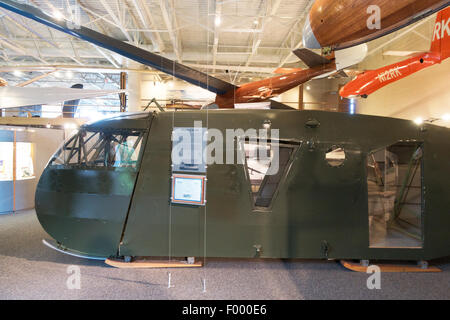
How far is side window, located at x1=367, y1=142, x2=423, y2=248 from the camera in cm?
448

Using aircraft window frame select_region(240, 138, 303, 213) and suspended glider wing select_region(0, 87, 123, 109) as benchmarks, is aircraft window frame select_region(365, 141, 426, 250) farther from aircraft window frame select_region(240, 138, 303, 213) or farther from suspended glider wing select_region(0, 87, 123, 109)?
suspended glider wing select_region(0, 87, 123, 109)

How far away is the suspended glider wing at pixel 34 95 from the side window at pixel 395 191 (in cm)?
713

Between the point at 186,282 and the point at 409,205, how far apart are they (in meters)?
4.73

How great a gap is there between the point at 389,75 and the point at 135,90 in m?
10.8

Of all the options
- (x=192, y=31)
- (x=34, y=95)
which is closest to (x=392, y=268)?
(x=34, y=95)

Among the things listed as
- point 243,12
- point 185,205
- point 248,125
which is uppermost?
point 243,12

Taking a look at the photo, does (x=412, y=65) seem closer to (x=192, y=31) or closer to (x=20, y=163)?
(x=192, y=31)

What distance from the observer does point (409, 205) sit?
4777 mm

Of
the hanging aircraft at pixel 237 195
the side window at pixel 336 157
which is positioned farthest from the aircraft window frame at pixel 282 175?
the side window at pixel 336 157

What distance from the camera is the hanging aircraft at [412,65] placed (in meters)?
4.89

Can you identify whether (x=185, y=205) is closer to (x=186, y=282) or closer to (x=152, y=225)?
(x=152, y=225)

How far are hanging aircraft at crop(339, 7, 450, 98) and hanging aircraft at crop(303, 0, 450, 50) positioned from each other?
16.7 ft

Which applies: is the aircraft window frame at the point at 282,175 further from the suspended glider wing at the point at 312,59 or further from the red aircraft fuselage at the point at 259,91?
the suspended glider wing at the point at 312,59
